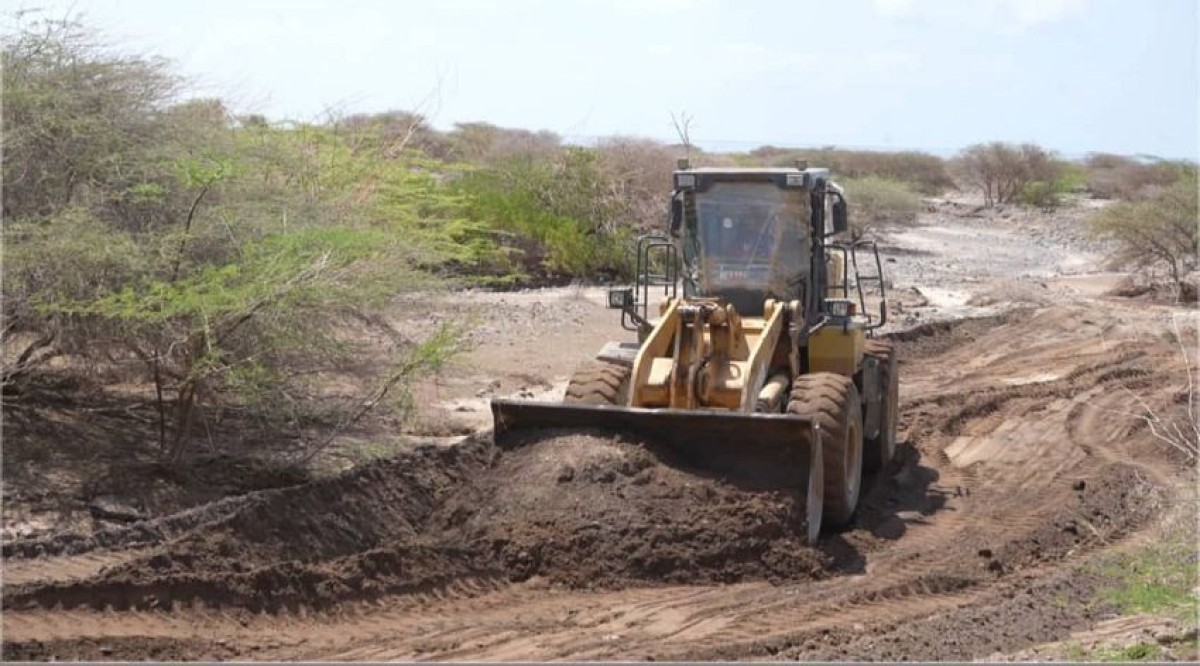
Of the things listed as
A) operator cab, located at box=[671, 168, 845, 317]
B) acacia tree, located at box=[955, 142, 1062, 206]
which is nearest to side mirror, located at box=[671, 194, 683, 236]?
operator cab, located at box=[671, 168, 845, 317]

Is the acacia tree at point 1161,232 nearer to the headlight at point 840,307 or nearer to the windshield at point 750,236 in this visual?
the headlight at point 840,307

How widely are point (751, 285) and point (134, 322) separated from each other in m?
4.65

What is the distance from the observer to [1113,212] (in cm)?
3009

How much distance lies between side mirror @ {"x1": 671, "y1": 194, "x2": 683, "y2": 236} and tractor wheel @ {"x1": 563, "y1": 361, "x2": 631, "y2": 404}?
1321mm

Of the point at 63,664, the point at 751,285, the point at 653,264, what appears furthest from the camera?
the point at 653,264

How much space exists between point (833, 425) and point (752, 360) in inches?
28.8

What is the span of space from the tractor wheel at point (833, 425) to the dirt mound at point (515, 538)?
0.77 m

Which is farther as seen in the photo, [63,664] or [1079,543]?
[1079,543]

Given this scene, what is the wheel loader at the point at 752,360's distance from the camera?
9641 mm

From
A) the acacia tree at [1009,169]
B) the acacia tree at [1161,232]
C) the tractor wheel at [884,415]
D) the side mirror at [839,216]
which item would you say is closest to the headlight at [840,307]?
the side mirror at [839,216]

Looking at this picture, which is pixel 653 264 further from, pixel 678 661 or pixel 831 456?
pixel 678 661

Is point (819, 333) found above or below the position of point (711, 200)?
below

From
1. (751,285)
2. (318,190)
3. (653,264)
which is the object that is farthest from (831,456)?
(653,264)

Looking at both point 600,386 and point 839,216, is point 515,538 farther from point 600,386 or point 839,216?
point 839,216
